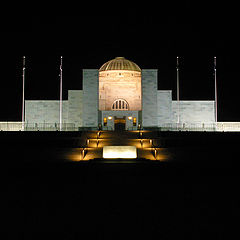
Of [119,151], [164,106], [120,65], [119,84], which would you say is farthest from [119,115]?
[119,151]

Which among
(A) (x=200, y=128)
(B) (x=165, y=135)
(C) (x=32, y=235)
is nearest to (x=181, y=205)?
(C) (x=32, y=235)

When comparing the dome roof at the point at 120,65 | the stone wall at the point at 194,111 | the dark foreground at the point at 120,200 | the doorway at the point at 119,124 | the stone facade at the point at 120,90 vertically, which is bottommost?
the dark foreground at the point at 120,200

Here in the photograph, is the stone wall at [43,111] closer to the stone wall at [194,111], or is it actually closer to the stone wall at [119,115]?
the stone wall at [119,115]

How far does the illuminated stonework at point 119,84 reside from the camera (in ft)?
134

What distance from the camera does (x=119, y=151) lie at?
19875 mm

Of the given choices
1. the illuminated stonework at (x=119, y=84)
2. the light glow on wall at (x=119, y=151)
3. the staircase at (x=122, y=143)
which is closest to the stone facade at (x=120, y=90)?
the illuminated stonework at (x=119, y=84)

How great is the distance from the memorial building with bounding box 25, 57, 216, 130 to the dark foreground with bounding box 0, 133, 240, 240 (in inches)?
834

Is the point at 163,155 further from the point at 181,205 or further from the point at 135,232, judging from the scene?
the point at 135,232

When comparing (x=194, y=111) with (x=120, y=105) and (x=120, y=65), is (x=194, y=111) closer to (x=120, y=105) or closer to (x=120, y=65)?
(x=120, y=105)

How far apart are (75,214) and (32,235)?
4.38 feet

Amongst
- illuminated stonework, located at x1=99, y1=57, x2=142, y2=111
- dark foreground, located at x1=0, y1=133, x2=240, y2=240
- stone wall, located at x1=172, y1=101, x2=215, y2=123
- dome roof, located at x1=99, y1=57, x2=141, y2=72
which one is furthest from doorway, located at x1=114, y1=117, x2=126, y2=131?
dark foreground, located at x1=0, y1=133, x2=240, y2=240

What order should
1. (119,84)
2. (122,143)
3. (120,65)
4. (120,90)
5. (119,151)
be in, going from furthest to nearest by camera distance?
(120,90) → (119,84) → (120,65) → (122,143) → (119,151)

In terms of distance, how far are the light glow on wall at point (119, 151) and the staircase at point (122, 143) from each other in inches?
12.8

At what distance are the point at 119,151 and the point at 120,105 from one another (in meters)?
23.0
